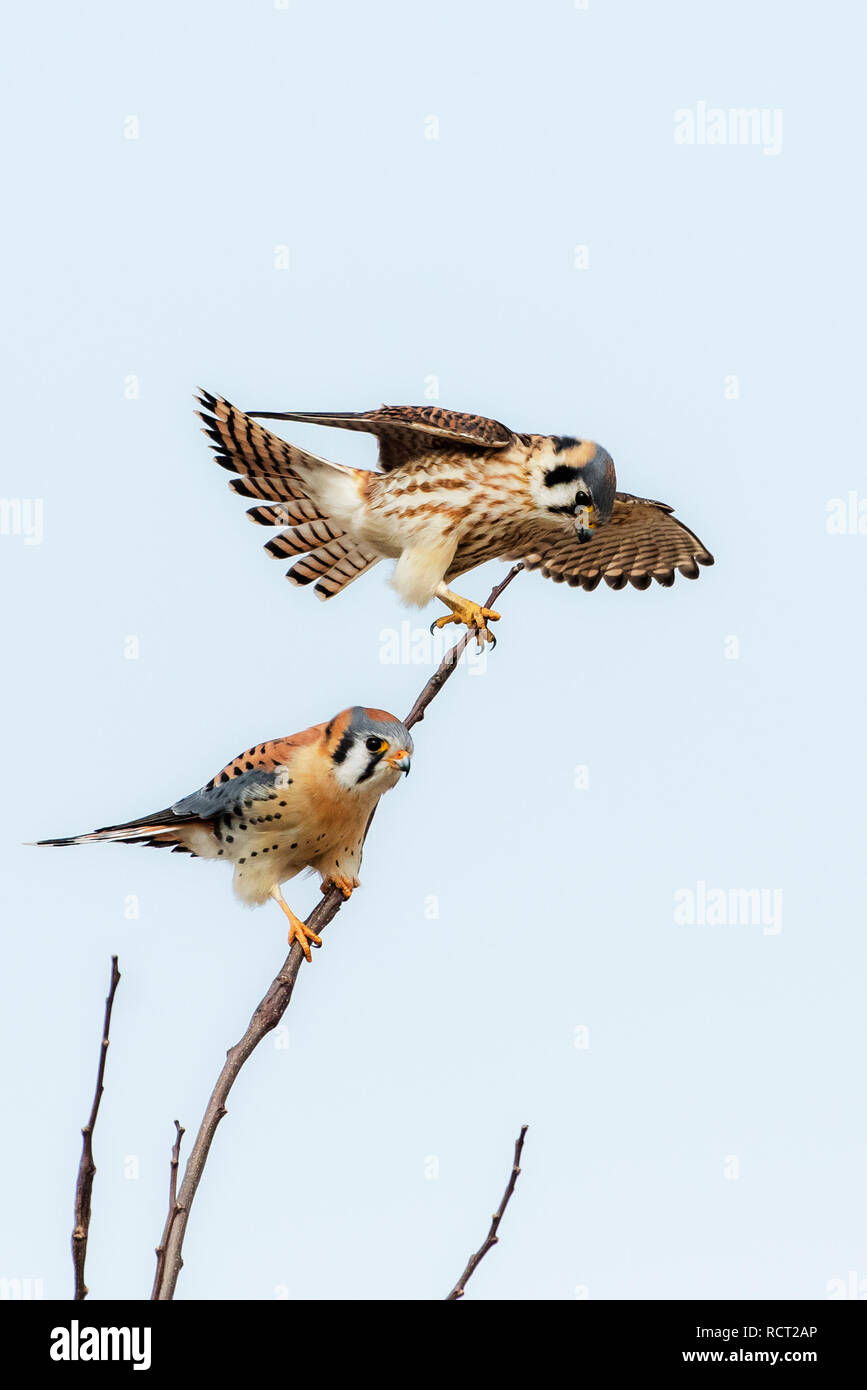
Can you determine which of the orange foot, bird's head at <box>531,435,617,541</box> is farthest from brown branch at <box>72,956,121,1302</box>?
bird's head at <box>531,435,617,541</box>

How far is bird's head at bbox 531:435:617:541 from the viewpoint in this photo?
19.6 ft

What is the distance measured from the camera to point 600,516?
20.0 ft

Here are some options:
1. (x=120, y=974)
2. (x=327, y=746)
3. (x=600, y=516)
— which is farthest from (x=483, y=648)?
(x=120, y=974)

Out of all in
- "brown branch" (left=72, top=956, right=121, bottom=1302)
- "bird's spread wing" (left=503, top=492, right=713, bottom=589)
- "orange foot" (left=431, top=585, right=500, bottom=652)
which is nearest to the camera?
"brown branch" (left=72, top=956, right=121, bottom=1302)

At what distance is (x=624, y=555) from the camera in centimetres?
746

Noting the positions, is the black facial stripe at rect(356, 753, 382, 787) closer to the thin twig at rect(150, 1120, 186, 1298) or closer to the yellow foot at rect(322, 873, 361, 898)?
the yellow foot at rect(322, 873, 361, 898)

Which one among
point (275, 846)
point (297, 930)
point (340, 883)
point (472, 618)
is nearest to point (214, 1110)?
point (297, 930)

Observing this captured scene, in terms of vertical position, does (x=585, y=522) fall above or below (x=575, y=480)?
below

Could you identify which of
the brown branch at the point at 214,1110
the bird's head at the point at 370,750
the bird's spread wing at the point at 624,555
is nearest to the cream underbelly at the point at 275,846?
the bird's head at the point at 370,750

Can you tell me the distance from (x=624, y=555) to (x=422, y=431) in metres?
1.79

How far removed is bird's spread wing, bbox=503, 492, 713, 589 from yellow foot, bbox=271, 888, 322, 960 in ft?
9.80

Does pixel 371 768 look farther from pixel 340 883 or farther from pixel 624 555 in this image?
pixel 624 555

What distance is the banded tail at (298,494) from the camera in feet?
19.7
